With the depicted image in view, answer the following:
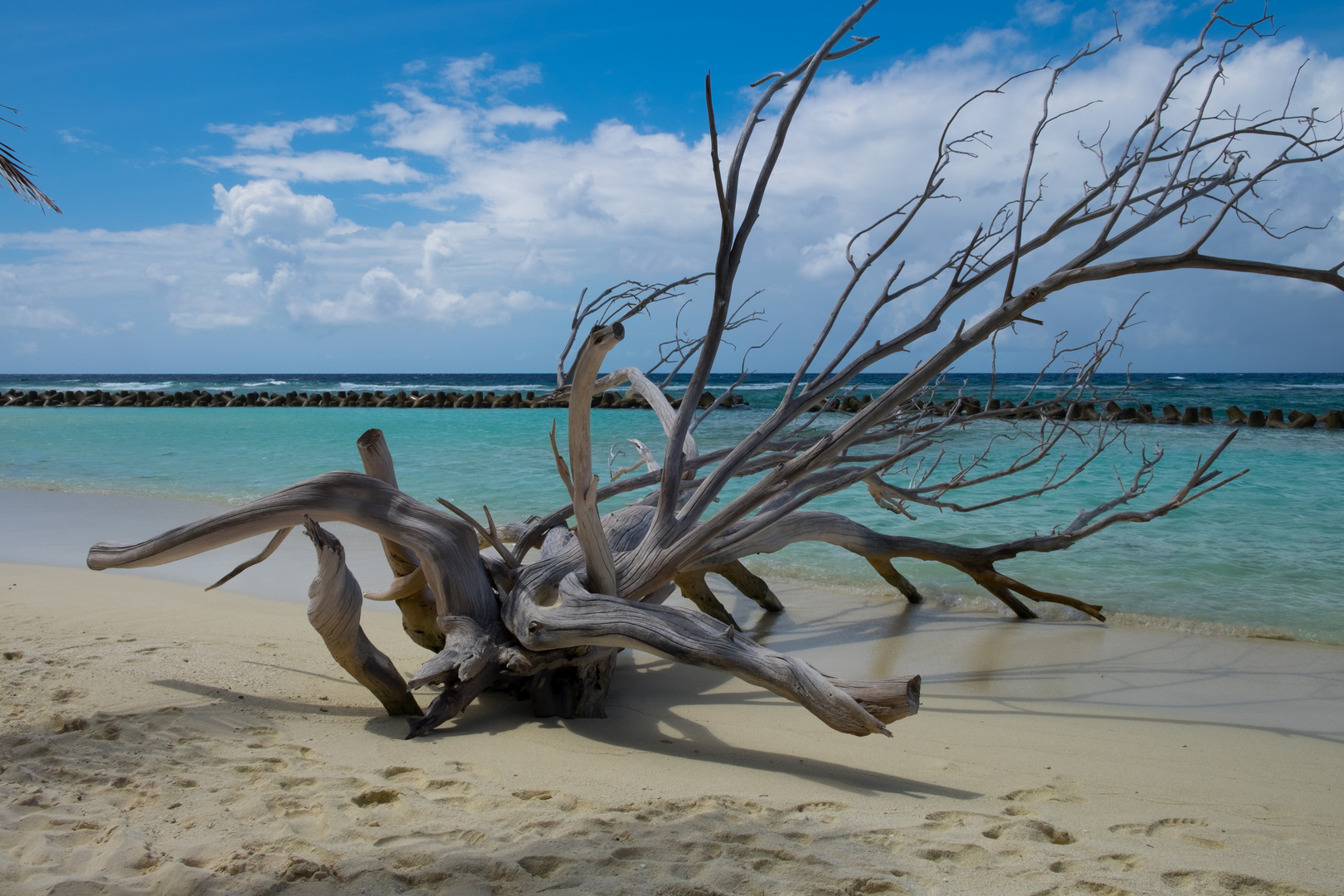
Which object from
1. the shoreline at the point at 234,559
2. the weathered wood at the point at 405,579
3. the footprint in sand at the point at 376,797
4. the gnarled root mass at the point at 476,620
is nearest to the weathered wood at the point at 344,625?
the gnarled root mass at the point at 476,620

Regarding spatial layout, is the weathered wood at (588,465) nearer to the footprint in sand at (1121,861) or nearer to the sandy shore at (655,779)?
the sandy shore at (655,779)

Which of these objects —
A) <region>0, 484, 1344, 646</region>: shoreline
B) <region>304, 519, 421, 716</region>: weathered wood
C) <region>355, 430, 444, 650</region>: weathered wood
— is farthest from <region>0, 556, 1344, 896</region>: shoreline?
<region>0, 484, 1344, 646</region>: shoreline

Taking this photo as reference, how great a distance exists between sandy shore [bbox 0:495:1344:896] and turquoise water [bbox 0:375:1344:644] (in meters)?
1.46

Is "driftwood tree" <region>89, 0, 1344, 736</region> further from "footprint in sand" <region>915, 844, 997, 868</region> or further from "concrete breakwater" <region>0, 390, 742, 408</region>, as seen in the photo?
"concrete breakwater" <region>0, 390, 742, 408</region>

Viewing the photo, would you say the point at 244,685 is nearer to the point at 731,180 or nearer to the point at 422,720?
the point at 422,720

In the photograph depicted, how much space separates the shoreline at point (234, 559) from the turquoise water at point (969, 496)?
89mm

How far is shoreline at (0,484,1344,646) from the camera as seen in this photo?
495 cm

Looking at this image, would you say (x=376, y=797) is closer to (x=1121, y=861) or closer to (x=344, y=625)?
(x=344, y=625)

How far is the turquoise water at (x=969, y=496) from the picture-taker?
561 centimetres

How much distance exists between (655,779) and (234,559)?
488 centimetres

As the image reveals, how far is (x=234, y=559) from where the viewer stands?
243 inches

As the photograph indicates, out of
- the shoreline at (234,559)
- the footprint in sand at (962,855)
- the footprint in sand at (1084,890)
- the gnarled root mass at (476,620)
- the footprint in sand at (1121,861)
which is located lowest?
the shoreline at (234,559)

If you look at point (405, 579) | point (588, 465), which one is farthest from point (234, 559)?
point (588, 465)

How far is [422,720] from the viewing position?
2779mm
